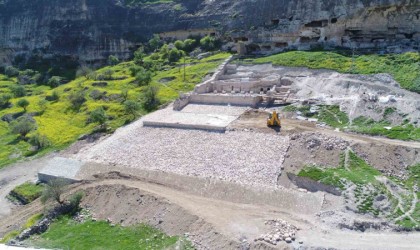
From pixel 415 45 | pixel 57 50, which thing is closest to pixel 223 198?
pixel 415 45

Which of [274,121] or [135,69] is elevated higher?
[135,69]

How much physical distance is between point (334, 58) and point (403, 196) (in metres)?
24.0

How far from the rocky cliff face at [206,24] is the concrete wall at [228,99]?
15.7 metres

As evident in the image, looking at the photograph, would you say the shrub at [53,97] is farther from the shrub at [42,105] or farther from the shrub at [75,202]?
the shrub at [75,202]

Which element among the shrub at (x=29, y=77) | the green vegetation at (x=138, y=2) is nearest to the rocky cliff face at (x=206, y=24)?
the green vegetation at (x=138, y=2)

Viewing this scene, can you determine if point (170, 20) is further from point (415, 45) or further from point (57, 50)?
point (415, 45)

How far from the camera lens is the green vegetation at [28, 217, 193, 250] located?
21.5 metres

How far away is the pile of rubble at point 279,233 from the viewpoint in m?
20.0

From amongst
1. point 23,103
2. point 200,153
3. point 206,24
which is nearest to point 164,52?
point 206,24

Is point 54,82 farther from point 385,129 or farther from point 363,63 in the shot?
point 385,129

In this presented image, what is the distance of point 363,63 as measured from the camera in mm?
41594

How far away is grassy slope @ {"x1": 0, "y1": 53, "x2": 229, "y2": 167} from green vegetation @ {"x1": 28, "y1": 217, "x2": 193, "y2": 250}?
15.1m

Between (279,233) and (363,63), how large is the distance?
87.7 feet

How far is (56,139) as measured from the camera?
39375 mm
